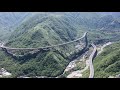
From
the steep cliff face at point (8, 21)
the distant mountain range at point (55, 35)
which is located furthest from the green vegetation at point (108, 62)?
the steep cliff face at point (8, 21)

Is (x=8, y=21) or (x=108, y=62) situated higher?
(x=8, y=21)

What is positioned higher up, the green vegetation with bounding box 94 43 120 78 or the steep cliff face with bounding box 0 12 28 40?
the steep cliff face with bounding box 0 12 28 40

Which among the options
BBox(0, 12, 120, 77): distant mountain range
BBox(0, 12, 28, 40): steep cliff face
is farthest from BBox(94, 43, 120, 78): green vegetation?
BBox(0, 12, 28, 40): steep cliff face

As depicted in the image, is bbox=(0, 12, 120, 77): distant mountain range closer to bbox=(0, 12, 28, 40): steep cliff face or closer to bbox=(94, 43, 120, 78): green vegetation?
bbox=(0, 12, 28, 40): steep cliff face

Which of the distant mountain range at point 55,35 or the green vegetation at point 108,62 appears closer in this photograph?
the green vegetation at point 108,62

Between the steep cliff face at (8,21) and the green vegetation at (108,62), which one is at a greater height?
the steep cliff face at (8,21)

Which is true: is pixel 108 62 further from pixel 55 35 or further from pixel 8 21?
pixel 8 21

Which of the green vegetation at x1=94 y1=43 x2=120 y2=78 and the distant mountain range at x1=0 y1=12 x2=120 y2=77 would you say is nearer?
the green vegetation at x1=94 y1=43 x2=120 y2=78

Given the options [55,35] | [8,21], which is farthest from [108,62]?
[8,21]

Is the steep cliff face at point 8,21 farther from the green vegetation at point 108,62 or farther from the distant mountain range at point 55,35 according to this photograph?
the green vegetation at point 108,62
